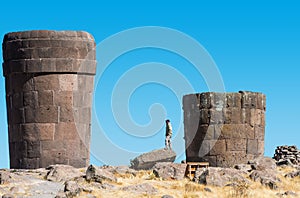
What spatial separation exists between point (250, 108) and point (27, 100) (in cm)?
682

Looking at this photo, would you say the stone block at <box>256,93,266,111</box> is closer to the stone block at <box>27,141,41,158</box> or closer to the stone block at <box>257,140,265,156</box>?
the stone block at <box>257,140,265,156</box>

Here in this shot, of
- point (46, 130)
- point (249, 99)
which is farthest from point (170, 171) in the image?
point (46, 130)

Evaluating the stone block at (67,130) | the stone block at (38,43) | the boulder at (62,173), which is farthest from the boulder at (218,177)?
the stone block at (38,43)

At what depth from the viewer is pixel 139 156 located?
81.1 feet

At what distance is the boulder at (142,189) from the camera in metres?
19.9

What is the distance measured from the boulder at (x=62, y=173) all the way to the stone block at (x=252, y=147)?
17.8 feet

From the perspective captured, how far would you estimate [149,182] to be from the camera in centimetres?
2111

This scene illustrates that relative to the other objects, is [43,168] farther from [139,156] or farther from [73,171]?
[139,156]

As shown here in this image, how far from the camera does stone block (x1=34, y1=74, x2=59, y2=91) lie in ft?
78.6

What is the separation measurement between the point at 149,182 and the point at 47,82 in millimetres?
4983

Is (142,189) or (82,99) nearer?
(142,189)

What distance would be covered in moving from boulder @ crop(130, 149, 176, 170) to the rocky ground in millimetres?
835

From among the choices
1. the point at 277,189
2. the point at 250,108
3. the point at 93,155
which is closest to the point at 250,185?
the point at 277,189

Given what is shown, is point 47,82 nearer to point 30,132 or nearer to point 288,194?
point 30,132
